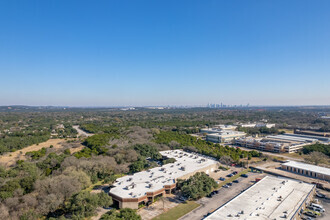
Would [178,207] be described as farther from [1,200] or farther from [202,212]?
[1,200]

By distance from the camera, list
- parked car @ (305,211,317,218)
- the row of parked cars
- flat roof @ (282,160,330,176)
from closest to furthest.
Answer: parked car @ (305,211,317,218)
the row of parked cars
flat roof @ (282,160,330,176)

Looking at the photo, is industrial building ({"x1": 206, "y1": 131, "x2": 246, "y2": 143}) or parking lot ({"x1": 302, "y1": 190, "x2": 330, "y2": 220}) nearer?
parking lot ({"x1": 302, "y1": 190, "x2": 330, "y2": 220})

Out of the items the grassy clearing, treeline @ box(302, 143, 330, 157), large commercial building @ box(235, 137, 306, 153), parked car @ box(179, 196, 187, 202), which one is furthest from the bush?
large commercial building @ box(235, 137, 306, 153)

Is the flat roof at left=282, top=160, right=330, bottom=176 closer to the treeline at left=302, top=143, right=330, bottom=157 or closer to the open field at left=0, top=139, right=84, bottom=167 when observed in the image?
the treeline at left=302, top=143, right=330, bottom=157

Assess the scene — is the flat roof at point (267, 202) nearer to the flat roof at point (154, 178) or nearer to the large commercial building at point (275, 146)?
the flat roof at point (154, 178)

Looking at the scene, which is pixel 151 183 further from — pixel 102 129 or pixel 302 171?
pixel 102 129

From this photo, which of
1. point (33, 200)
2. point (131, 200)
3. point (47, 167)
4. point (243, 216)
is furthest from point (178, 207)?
point (47, 167)
